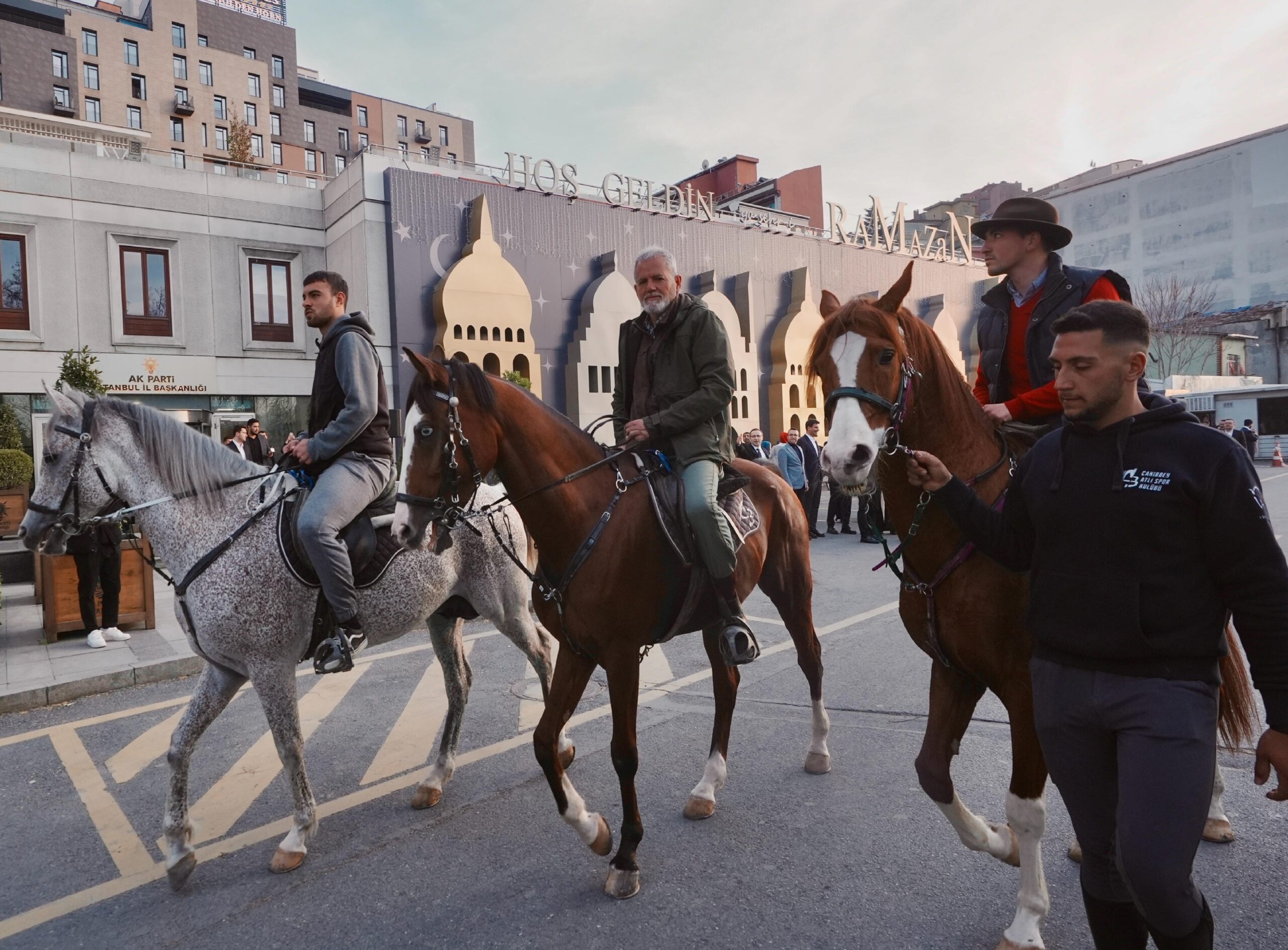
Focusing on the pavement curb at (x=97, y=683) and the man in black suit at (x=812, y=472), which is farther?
the man in black suit at (x=812, y=472)

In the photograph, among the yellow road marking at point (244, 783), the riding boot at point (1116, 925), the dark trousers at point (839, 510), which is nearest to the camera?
the riding boot at point (1116, 925)

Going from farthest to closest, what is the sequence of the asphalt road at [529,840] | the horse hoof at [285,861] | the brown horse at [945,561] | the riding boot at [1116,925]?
the horse hoof at [285,861]
the asphalt road at [529,840]
the brown horse at [945,561]
the riding boot at [1116,925]

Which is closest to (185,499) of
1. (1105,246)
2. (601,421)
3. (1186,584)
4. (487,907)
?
(601,421)

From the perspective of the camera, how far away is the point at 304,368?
72.7ft

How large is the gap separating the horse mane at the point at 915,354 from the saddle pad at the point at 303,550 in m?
2.26

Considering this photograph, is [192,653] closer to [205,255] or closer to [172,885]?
[172,885]

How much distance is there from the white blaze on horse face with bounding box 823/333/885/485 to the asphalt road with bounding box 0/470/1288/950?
1.76 m

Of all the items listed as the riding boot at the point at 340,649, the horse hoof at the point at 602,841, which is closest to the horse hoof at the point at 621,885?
the horse hoof at the point at 602,841

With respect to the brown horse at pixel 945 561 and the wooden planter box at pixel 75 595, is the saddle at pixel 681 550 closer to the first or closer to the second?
the brown horse at pixel 945 561

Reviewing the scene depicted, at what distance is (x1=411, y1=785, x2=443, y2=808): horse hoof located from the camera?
4.13 meters

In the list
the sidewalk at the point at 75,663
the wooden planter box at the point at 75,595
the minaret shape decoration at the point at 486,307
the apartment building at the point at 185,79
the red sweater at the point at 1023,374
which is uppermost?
the apartment building at the point at 185,79

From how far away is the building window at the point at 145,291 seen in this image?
20031mm

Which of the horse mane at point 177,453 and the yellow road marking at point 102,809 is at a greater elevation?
the horse mane at point 177,453

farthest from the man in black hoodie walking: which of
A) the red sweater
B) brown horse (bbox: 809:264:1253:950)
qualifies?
the red sweater
